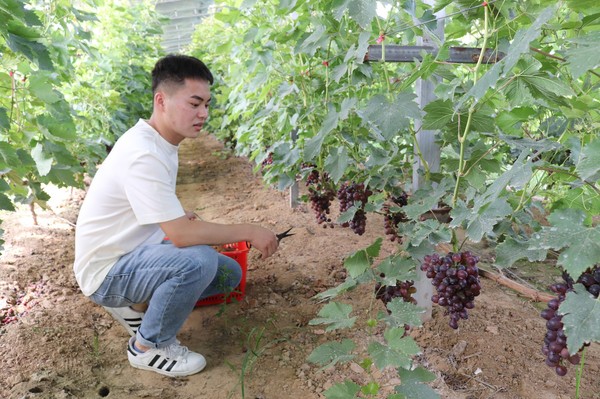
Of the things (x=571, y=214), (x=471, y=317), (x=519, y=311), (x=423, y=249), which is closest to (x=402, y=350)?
(x=423, y=249)

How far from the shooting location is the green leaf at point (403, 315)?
4.66 ft

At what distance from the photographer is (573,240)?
1015 millimetres

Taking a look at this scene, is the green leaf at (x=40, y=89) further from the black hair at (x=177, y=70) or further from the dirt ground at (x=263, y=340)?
the dirt ground at (x=263, y=340)

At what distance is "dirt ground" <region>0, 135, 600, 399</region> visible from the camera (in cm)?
208

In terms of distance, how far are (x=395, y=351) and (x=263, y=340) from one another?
126cm

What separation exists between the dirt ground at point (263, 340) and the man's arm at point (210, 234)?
461 millimetres

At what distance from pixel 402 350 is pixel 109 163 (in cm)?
160

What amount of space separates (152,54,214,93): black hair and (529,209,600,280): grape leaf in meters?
1.79

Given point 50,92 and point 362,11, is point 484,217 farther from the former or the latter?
point 50,92

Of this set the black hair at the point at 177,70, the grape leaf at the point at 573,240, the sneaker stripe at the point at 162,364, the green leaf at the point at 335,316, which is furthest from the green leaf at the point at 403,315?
the black hair at the point at 177,70

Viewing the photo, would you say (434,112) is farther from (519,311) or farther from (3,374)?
(3,374)

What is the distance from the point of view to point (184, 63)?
2391 mm

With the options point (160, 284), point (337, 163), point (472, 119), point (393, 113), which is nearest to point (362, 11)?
point (393, 113)

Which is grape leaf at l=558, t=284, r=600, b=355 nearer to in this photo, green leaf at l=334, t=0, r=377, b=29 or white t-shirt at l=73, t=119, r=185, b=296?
green leaf at l=334, t=0, r=377, b=29
